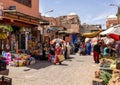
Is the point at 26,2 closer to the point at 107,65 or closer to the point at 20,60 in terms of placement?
the point at 20,60

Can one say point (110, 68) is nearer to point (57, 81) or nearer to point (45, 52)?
point (57, 81)

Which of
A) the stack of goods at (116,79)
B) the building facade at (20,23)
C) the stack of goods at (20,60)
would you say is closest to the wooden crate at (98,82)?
the stack of goods at (116,79)

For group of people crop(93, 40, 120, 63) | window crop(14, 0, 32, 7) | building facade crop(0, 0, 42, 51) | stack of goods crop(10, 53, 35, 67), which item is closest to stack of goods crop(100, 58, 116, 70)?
group of people crop(93, 40, 120, 63)

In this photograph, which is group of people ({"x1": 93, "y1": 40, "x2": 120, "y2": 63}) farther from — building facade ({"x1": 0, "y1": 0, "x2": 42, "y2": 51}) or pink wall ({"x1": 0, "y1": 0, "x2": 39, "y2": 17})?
pink wall ({"x1": 0, "y1": 0, "x2": 39, "y2": 17})

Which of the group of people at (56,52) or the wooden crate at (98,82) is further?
the group of people at (56,52)

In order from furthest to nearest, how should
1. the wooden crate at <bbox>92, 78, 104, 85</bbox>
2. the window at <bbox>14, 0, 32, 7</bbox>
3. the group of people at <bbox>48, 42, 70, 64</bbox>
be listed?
the window at <bbox>14, 0, 32, 7</bbox> < the group of people at <bbox>48, 42, 70, 64</bbox> < the wooden crate at <bbox>92, 78, 104, 85</bbox>

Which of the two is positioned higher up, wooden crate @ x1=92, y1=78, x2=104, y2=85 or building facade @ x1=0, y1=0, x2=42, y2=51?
building facade @ x1=0, y1=0, x2=42, y2=51

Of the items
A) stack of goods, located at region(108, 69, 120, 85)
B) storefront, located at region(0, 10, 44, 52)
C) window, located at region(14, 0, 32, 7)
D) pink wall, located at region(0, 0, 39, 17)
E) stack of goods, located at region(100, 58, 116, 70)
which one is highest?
window, located at region(14, 0, 32, 7)

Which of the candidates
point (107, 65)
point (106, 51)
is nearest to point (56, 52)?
point (106, 51)

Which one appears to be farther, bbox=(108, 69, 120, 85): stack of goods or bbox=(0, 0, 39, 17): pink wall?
bbox=(0, 0, 39, 17): pink wall

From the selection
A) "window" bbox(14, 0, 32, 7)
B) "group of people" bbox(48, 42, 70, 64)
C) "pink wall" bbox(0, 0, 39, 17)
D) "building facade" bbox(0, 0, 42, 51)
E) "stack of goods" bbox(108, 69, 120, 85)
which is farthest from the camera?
"window" bbox(14, 0, 32, 7)

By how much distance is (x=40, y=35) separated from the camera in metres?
29.5

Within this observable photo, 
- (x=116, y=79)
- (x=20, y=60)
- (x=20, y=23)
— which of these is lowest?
(x=20, y=60)

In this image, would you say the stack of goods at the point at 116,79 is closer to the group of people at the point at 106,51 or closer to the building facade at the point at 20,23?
the group of people at the point at 106,51
